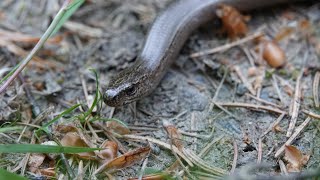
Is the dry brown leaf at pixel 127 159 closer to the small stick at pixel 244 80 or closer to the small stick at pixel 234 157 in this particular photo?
the small stick at pixel 234 157

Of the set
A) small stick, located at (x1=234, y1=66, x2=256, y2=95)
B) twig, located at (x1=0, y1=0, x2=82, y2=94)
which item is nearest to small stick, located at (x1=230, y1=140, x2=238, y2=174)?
small stick, located at (x1=234, y1=66, x2=256, y2=95)

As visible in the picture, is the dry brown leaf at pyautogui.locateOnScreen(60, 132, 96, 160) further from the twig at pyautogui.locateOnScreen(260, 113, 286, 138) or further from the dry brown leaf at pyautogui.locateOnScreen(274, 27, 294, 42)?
the dry brown leaf at pyautogui.locateOnScreen(274, 27, 294, 42)

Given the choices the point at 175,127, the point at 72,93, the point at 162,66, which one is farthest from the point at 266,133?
the point at 72,93

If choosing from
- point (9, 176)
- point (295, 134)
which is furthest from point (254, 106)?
point (9, 176)

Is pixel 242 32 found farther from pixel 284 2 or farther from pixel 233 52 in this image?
pixel 284 2

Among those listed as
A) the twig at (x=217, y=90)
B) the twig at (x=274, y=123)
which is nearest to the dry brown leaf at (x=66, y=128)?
the twig at (x=217, y=90)

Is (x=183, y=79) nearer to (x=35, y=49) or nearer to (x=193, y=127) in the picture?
(x=193, y=127)
